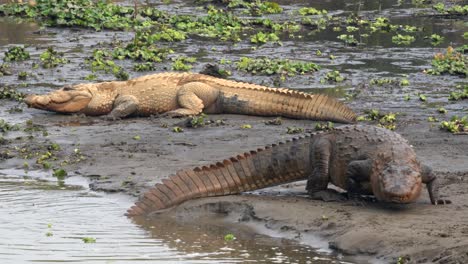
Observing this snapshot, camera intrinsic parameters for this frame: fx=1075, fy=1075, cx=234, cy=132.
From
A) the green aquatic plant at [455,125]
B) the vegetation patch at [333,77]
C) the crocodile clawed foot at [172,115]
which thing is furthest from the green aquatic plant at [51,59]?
the green aquatic plant at [455,125]

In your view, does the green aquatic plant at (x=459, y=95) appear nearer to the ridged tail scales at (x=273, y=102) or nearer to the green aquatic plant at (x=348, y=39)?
the ridged tail scales at (x=273, y=102)

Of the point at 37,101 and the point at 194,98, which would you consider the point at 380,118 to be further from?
the point at 37,101

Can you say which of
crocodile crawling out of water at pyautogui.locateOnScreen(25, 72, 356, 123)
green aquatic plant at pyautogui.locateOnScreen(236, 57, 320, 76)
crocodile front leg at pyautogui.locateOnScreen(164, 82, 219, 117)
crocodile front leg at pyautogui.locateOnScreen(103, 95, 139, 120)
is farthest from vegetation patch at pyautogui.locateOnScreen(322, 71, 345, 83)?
crocodile front leg at pyautogui.locateOnScreen(103, 95, 139, 120)

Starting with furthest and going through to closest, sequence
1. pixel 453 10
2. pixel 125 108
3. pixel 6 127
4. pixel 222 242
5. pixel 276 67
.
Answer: pixel 453 10 → pixel 276 67 → pixel 125 108 → pixel 6 127 → pixel 222 242

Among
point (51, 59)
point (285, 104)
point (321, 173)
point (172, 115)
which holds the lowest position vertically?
point (172, 115)

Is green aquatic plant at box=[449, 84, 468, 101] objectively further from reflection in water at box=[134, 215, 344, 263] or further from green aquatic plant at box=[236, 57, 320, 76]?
reflection in water at box=[134, 215, 344, 263]

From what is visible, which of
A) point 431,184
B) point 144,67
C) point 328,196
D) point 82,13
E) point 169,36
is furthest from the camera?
point 82,13

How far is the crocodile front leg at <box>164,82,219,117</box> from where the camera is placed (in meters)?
13.9

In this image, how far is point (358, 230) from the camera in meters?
7.96

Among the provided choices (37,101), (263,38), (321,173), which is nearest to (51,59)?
(37,101)

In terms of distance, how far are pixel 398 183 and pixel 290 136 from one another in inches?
161

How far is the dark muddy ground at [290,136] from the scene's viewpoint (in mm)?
7918

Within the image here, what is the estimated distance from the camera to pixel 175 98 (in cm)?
1426

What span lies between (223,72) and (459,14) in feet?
27.3
